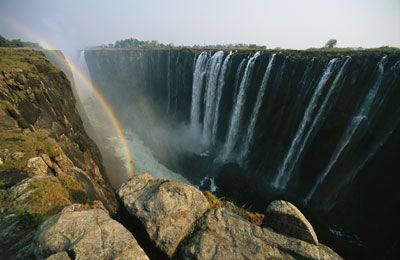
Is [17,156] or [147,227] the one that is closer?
[147,227]

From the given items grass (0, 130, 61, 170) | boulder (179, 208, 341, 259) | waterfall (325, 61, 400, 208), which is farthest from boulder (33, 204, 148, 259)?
waterfall (325, 61, 400, 208)

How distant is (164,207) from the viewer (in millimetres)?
5598

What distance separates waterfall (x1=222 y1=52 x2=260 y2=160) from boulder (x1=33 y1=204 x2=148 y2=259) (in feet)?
81.0

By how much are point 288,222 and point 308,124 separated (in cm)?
1776

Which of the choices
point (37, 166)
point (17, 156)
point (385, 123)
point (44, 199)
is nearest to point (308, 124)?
point (385, 123)

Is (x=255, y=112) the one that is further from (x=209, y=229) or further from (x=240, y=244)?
(x=240, y=244)

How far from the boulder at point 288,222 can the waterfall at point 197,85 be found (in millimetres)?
30261

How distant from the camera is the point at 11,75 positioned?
1933cm

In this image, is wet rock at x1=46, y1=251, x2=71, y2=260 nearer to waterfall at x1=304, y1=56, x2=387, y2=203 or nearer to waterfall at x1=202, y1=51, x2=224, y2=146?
waterfall at x1=304, y1=56, x2=387, y2=203

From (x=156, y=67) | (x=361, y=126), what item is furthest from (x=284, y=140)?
(x=156, y=67)

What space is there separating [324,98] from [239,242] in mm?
18675

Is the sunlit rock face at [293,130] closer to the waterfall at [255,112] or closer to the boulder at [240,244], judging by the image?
the waterfall at [255,112]

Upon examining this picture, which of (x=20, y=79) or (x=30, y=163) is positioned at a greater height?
(x=20, y=79)

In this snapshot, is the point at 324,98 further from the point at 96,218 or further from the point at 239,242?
the point at 96,218
